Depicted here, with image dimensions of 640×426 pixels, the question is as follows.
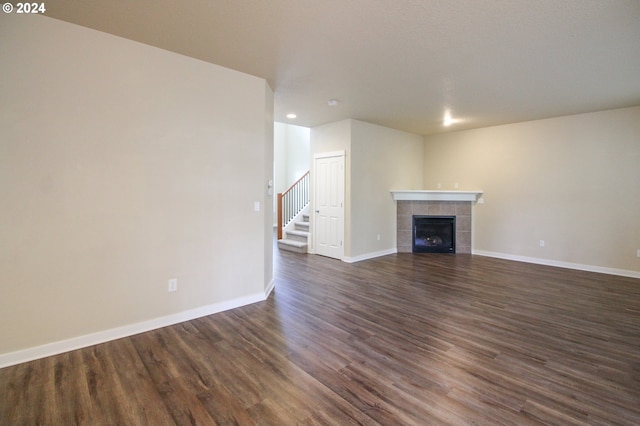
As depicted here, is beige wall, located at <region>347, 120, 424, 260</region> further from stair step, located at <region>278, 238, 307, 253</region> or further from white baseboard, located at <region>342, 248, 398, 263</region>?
stair step, located at <region>278, 238, 307, 253</region>

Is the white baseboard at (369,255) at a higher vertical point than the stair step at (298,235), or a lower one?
lower

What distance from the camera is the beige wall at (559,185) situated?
182 inches

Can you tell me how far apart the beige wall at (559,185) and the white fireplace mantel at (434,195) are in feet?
0.81

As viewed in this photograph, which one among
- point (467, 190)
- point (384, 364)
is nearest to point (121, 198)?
point (384, 364)

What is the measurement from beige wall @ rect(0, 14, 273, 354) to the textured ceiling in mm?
284

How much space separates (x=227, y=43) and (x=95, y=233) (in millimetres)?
2096

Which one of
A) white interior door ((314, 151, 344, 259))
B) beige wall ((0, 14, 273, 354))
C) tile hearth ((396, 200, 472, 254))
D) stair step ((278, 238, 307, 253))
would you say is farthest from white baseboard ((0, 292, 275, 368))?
tile hearth ((396, 200, 472, 254))

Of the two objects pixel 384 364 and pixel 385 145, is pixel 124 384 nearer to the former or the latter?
pixel 384 364

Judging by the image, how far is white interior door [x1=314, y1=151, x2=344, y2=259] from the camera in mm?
5598

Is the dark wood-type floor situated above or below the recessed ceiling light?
below

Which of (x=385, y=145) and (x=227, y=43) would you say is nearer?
(x=227, y=43)

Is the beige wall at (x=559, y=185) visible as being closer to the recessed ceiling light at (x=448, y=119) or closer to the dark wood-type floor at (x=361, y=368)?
the recessed ceiling light at (x=448, y=119)

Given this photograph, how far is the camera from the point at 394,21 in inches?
91.0

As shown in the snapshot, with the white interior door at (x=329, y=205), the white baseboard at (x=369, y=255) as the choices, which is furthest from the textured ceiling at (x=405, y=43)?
the white baseboard at (x=369, y=255)
